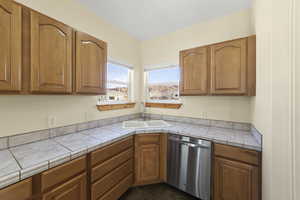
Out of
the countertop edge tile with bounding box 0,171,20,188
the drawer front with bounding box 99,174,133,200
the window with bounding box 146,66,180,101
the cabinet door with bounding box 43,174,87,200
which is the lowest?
the drawer front with bounding box 99,174,133,200

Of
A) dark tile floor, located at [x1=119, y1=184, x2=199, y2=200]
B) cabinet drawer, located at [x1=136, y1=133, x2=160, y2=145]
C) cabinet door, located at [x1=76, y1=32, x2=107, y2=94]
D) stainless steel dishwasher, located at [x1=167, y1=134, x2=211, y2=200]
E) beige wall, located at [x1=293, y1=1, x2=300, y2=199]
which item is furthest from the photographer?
cabinet drawer, located at [x1=136, y1=133, x2=160, y2=145]

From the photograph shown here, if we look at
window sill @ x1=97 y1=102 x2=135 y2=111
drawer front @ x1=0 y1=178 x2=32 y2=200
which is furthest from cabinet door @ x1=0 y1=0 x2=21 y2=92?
window sill @ x1=97 y1=102 x2=135 y2=111

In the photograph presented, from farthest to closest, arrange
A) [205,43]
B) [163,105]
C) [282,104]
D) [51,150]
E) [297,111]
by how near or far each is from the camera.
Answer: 1. [163,105]
2. [205,43]
3. [51,150]
4. [282,104]
5. [297,111]

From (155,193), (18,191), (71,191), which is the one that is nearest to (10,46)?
(18,191)

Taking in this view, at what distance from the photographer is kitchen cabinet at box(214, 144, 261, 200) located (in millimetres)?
1300

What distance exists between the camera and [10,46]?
96cm

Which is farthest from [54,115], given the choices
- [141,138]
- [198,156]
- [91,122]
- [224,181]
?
[224,181]

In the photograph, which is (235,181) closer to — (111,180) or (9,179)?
(111,180)

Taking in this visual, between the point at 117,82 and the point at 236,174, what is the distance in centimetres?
228

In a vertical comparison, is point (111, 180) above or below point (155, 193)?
above

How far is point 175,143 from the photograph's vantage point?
1.82 metres

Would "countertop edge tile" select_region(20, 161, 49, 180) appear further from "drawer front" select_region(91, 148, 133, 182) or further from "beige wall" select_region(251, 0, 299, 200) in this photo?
"beige wall" select_region(251, 0, 299, 200)

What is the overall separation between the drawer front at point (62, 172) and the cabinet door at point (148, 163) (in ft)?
2.82

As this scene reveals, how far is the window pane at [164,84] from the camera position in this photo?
2.58m
